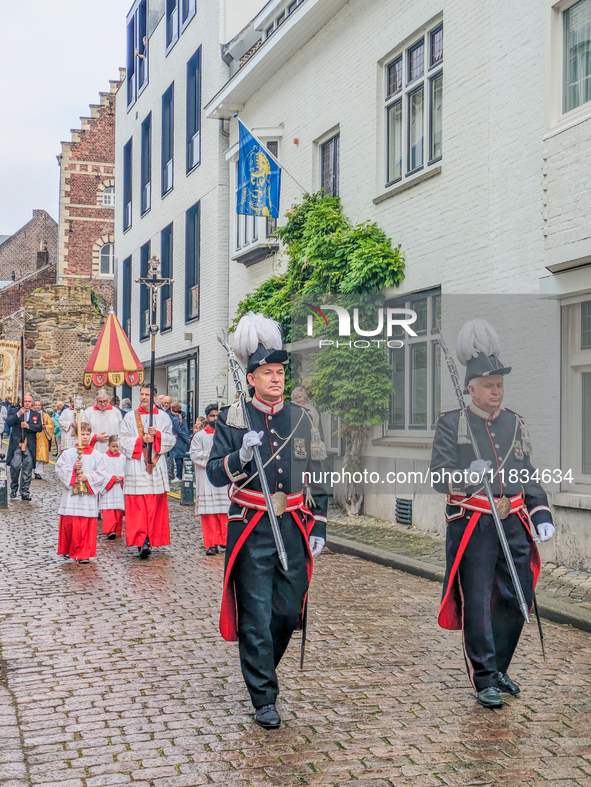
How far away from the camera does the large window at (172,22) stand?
24750 mm

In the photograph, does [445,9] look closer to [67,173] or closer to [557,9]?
[557,9]

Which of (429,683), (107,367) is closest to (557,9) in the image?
(429,683)

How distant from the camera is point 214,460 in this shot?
497 cm

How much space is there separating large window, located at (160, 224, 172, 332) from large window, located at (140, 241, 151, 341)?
1754 mm

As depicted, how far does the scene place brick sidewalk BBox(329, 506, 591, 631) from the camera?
7285mm

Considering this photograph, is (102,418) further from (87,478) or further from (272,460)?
(272,460)

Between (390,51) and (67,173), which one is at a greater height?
(67,173)

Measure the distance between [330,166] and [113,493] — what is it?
6772 mm

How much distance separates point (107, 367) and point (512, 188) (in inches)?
431

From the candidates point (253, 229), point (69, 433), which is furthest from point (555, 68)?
point (253, 229)

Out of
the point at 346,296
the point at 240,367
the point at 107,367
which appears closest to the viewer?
the point at 240,367

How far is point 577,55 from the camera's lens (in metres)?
9.26

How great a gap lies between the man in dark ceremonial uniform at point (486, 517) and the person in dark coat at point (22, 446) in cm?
1286

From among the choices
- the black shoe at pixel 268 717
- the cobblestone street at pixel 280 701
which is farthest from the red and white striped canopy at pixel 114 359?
the black shoe at pixel 268 717
